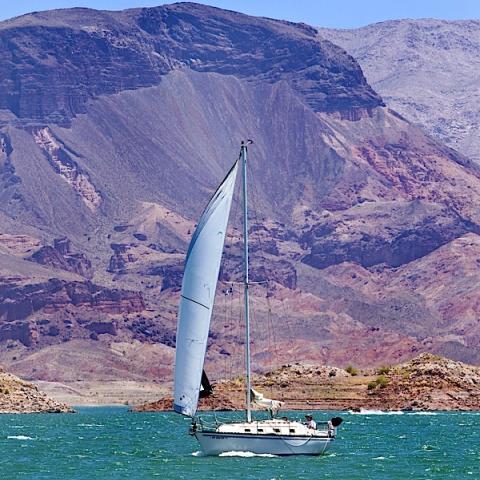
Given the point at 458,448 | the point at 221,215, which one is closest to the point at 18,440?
the point at 458,448

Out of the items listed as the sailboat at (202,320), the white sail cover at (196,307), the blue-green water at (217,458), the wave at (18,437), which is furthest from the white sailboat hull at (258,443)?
the wave at (18,437)

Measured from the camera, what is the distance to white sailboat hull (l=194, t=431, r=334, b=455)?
107m

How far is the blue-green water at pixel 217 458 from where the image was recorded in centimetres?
10288

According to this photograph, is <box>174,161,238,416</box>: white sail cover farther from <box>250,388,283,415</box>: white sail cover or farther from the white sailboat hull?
<box>250,388,283,415</box>: white sail cover

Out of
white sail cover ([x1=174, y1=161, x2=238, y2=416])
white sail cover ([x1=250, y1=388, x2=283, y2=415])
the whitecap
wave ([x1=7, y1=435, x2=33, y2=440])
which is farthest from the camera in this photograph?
wave ([x1=7, y1=435, x2=33, y2=440])

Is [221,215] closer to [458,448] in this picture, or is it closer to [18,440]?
[458,448]

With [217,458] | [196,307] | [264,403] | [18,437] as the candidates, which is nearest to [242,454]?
[217,458]

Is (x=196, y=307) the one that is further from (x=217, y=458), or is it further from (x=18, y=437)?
(x=18, y=437)

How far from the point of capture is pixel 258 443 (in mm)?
107438

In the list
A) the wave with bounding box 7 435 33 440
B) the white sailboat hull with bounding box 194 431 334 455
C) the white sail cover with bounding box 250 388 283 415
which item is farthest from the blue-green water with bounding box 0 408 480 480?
the white sail cover with bounding box 250 388 283 415

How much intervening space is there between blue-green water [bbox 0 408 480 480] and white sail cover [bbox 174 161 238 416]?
5.19 metres

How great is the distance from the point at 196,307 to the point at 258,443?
10502 mm

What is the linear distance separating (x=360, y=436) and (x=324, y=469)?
46909 millimetres

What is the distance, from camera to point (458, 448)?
433 ft
